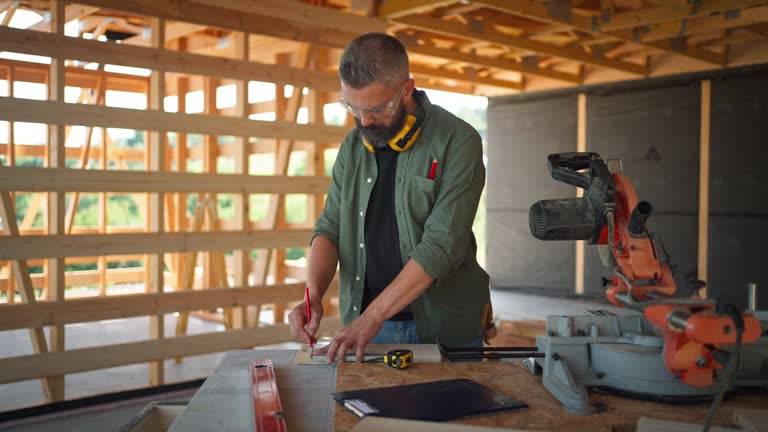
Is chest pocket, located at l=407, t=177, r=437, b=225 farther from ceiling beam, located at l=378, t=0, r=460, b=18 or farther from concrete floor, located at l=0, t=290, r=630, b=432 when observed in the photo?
ceiling beam, located at l=378, t=0, r=460, b=18

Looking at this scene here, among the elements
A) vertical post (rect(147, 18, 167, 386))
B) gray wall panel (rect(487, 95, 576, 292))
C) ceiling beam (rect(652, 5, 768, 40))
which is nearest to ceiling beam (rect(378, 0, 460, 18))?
vertical post (rect(147, 18, 167, 386))

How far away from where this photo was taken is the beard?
206 centimetres

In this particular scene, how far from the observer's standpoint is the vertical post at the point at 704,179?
7230 millimetres

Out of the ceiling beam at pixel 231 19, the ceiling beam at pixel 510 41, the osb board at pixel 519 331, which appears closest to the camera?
the ceiling beam at pixel 231 19

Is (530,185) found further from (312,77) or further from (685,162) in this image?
(312,77)

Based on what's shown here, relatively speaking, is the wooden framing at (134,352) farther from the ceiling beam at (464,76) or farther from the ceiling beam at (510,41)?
the ceiling beam at (464,76)

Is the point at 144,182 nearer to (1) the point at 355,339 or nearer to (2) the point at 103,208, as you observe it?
(1) the point at 355,339

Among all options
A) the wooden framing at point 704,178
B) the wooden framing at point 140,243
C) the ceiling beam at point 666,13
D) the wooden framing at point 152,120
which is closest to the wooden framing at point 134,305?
the wooden framing at point 140,243

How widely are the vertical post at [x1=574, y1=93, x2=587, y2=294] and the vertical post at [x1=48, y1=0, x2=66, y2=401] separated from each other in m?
5.95

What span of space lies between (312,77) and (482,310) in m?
3.10

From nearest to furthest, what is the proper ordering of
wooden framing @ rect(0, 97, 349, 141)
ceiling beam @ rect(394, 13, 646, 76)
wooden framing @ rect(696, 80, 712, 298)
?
wooden framing @ rect(0, 97, 349, 141), ceiling beam @ rect(394, 13, 646, 76), wooden framing @ rect(696, 80, 712, 298)

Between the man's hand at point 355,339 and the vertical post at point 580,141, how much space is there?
268 inches

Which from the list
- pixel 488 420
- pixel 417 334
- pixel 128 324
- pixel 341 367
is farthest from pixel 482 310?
pixel 128 324

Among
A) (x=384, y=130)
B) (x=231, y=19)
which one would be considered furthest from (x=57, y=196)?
(x=384, y=130)
